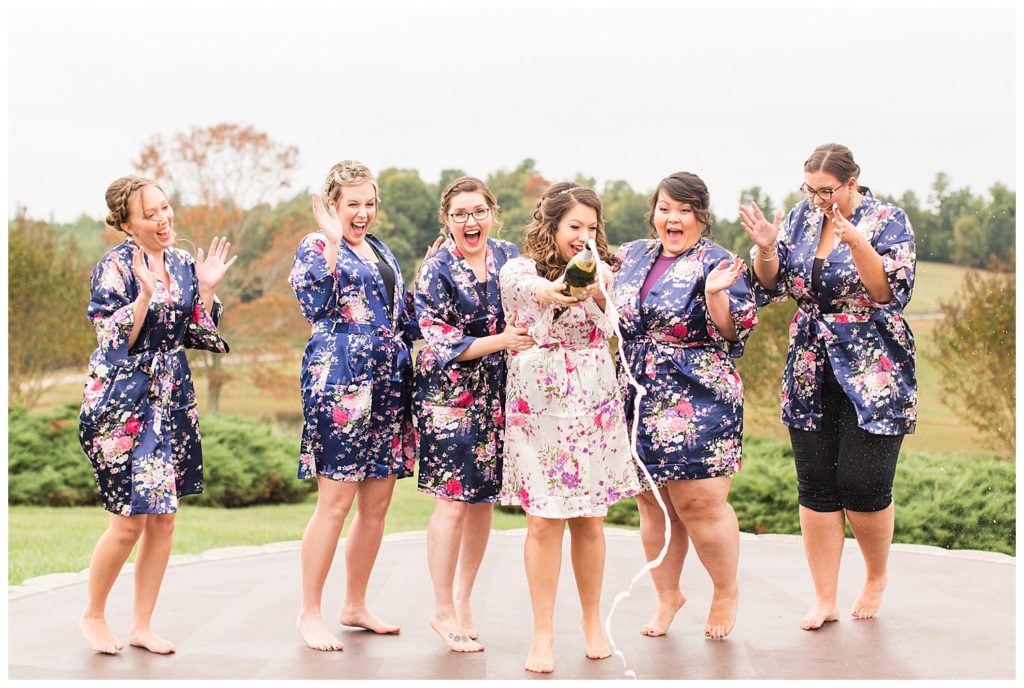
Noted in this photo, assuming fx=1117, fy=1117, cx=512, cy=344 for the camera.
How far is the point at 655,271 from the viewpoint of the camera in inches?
173

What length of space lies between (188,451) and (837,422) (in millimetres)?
2647

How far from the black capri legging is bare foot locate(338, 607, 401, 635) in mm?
1855

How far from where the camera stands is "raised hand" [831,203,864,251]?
425 centimetres

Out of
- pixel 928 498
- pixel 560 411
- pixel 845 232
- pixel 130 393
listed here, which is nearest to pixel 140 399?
pixel 130 393

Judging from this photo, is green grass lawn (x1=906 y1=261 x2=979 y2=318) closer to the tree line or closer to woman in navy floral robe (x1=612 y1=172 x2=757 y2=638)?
the tree line

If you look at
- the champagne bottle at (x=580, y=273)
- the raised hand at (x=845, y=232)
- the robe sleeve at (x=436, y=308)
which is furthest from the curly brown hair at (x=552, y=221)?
the raised hand at (x=845, y=232)

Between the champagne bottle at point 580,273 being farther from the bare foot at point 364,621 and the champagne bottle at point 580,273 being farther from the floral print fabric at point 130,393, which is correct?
the bare foot at point 364,621

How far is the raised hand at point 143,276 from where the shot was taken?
4.09 m

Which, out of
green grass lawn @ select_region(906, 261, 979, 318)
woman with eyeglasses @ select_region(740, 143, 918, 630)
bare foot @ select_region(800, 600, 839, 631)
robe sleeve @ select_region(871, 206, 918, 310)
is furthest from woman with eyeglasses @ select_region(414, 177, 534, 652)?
green grass lawn @ select_region(906, 261, 979, 318)

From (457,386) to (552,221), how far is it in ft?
2.41

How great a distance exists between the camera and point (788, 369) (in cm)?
479

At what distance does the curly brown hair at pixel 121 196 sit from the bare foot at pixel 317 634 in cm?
168

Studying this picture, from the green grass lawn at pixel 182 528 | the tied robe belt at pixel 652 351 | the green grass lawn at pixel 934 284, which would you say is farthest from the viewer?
the green grass lawn at pixel 934 284

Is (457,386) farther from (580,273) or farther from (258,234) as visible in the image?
(258,234)
